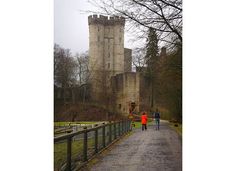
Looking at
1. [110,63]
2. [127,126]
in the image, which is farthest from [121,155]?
[110,63]

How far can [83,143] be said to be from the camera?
354cm

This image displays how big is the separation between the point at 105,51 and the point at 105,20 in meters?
0.29

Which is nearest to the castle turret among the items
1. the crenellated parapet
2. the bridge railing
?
the crenellated parapet

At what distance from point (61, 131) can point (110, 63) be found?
76cm

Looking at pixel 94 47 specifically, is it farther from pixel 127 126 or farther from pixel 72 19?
pixel 127 126

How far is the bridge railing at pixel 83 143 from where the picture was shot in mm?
3416

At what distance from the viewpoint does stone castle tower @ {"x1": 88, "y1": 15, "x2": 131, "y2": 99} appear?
11.4ft

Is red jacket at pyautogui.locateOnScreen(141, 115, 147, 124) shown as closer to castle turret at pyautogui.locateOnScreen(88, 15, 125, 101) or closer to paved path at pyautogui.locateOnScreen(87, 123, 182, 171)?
paved path at pyautogui.locateOnScreen(87, 123, 182, 171)

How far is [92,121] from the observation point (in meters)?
3.57

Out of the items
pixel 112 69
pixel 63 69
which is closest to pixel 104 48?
pixel 112 69

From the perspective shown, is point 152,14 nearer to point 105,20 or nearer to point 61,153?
point 105,20

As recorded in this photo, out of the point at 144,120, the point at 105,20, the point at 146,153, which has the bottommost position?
the point at 146,153
